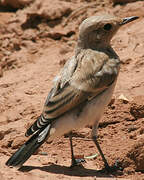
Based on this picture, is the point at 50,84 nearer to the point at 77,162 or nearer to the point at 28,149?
the point at 77,162

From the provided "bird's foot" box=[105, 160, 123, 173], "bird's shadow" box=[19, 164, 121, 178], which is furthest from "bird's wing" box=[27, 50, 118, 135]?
"bird's foot" box=[105, 160, 123, 173]

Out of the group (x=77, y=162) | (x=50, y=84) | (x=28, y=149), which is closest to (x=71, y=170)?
(x=77, y=162)

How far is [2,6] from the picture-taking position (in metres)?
13.1

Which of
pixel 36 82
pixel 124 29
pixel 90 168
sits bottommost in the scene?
pixel 90 168

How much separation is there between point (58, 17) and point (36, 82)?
9.00ft

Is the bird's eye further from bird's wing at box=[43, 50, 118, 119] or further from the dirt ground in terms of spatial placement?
the dirt ground

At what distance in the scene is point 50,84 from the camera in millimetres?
9508

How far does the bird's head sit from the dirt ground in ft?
3.96

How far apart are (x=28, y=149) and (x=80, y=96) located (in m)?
1.00

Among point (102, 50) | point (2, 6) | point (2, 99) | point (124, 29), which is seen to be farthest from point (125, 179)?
point (2, 6)

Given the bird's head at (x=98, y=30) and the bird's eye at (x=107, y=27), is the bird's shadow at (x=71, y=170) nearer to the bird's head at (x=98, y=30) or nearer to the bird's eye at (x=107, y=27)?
the bird's head at (x=98, y=30)

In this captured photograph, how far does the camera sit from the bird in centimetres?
665

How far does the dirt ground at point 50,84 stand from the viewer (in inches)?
272

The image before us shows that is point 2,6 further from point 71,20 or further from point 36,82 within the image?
point 36,82
